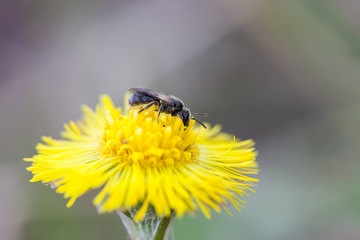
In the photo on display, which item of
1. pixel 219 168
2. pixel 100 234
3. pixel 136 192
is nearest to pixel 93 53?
pixel 100 234

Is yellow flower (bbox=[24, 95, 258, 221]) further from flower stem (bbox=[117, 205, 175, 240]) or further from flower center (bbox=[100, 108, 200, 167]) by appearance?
flower stem (bbox=[117, 205, 175, 240])

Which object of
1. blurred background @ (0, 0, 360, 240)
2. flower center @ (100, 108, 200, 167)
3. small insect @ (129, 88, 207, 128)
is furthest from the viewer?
blurred background @ (0, 0, 360, 240)

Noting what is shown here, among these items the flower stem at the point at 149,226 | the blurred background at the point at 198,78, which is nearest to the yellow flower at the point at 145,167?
the flower stem at the point at 149,226

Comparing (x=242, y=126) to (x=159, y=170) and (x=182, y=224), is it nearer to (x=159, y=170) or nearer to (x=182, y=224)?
(x=182, y=224)

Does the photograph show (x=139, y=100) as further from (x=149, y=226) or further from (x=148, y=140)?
(x=149, y=226)

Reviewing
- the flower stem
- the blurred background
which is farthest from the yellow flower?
the blurred background

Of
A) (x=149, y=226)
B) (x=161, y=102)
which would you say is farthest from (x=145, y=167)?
(x=161, y=102)
